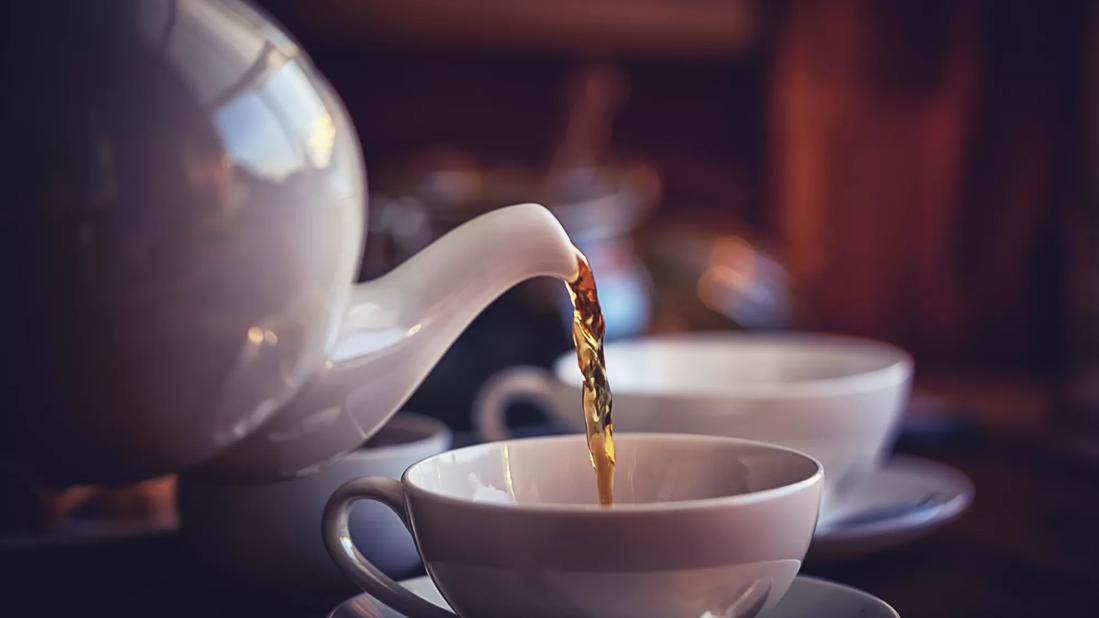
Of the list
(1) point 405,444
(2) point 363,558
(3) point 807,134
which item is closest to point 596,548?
(2) point 363,558

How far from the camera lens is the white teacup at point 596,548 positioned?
373 millimetres

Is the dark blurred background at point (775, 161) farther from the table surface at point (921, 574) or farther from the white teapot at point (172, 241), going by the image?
the white teapot at point (172, 241)

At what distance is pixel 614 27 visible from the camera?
2014 mm

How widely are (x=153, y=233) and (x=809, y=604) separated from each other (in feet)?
0.91

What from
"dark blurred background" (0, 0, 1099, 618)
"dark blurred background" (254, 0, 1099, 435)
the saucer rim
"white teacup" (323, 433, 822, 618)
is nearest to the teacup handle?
"white teacup" (323, 433, 822, 618)

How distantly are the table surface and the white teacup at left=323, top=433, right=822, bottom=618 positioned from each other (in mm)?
108

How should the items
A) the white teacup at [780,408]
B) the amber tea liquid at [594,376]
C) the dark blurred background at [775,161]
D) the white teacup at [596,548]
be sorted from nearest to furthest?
1. the white teacup at [596,548]
2. the amber tea liquid at [594,376]
3. the white teacup at [780,408]
4. the dark blurred background at [775,161]

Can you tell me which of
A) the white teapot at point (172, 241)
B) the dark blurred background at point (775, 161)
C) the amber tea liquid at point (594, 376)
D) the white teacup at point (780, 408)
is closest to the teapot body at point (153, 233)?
the white teapot at point (172, 241)

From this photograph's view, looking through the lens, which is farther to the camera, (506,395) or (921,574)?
(506,395)

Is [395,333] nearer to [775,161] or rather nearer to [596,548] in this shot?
[596,548]

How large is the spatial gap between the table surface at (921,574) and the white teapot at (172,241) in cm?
11

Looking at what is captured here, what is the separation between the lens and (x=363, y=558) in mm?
444

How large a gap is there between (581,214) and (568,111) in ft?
3.51

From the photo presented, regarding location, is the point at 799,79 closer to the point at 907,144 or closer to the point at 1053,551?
the point at 907,144
